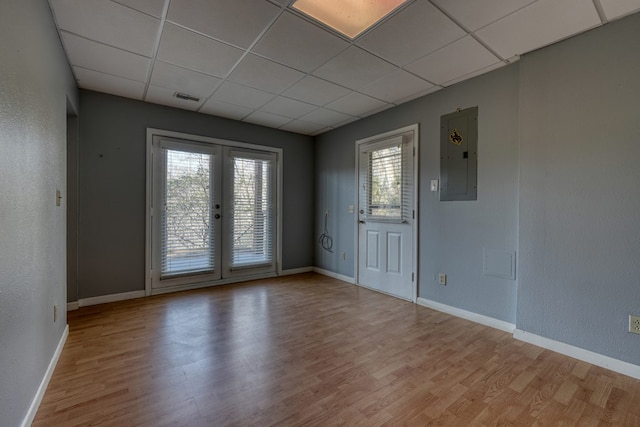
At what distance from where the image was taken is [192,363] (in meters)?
2.15

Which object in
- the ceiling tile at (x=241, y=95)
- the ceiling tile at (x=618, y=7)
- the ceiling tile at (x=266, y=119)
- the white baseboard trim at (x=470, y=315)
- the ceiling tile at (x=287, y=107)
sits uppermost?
the ceiling tile at (x=266, y=119)

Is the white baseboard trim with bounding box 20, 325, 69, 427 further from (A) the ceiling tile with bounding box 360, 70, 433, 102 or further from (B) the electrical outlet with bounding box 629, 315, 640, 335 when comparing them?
(B) the electrical outlet with bounding box 629, 315, 640, 335

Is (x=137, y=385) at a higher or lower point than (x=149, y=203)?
lower

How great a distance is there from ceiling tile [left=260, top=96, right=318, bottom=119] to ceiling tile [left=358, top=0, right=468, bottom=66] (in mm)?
1447

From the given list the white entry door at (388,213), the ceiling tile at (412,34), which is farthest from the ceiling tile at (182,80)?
the white entry door at (388,213)

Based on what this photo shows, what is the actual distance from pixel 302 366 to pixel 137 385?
3.58 feet

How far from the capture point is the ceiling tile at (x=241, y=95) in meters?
3.31

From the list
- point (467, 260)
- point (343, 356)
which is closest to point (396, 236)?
point (467, 260)

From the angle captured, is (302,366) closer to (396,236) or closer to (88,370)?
(88,370)

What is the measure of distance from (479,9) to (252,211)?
377cm

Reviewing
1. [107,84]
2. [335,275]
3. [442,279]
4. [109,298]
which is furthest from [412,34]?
[109,298]

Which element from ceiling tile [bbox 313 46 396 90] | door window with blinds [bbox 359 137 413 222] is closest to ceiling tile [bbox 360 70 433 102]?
ceiling tile [bbox 313 46 396 90]

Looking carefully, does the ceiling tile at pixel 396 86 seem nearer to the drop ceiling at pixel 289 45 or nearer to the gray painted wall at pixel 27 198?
the drop ceiling at pixel 289 45

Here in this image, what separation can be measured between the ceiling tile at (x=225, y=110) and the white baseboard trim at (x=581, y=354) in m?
4.09
